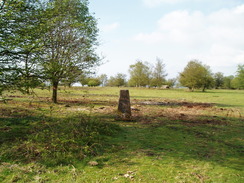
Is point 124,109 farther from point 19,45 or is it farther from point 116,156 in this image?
point 19,45

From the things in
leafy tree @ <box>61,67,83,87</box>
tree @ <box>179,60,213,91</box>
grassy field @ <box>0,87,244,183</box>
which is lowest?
grassy field @ <box>0,87,244,183</box>

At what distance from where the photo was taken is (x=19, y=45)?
7348mm

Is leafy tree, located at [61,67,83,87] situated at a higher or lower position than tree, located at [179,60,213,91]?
lower

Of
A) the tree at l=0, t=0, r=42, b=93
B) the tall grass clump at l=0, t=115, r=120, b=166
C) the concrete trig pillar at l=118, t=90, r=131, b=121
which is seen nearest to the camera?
the tall grass clump at l=0, t=115, r=120, b=166

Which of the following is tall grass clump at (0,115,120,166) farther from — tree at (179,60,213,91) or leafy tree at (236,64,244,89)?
leafy tree at (236,64,244,89)

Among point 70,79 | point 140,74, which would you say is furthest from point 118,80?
point 70,79

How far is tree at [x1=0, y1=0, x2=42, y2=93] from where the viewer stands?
7.09m

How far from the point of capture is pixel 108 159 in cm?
562

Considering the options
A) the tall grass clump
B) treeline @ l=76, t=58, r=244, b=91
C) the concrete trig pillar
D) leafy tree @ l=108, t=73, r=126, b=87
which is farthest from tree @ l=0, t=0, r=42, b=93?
leafy tree @ l=108, t=73, r=126, b=87

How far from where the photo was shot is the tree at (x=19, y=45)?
23.3ft

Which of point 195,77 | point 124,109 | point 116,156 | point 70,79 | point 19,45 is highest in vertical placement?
point 195,77

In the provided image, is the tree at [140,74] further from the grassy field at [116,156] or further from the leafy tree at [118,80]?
the grassy field at [116,156]

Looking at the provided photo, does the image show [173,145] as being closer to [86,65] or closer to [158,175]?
[158,175]

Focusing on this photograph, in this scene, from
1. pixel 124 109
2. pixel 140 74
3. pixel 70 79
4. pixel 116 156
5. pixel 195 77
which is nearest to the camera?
pixel 116 156
